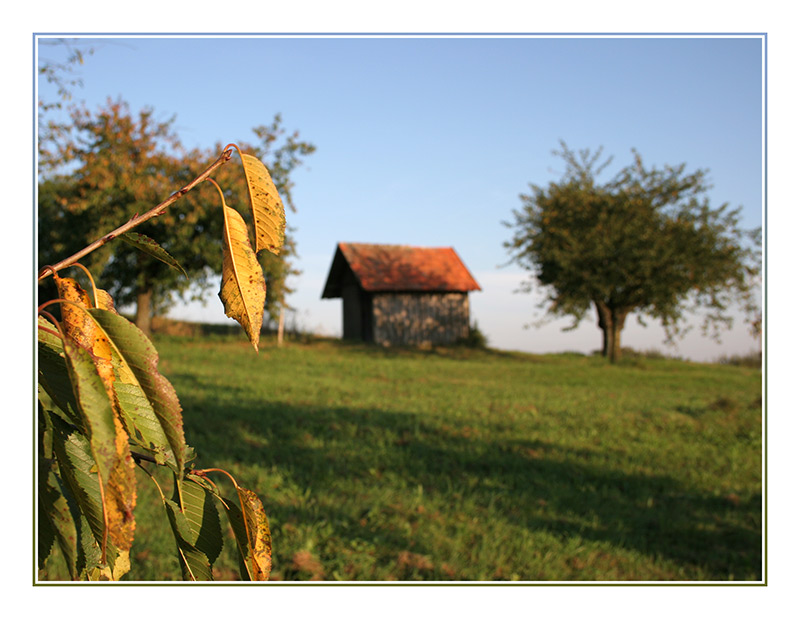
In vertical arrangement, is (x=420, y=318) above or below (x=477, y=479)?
above

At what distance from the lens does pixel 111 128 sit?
15539 mm

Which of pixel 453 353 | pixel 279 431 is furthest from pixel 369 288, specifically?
pixel 279 431

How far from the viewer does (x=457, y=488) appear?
4.88 meters

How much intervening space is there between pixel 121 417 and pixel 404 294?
1995 cm

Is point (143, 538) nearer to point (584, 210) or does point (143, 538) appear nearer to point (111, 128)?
point (111, 128)

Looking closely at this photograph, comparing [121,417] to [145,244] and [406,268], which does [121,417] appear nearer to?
[145,244]

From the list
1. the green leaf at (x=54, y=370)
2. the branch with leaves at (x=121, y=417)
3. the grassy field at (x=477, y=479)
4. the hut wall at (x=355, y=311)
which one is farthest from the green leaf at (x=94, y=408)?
the hut wall at (x=355, y=311)

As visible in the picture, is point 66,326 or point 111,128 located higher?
point 111,128

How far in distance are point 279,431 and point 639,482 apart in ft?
11.2

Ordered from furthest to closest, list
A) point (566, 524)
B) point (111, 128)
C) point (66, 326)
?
point (111, 128), point (566, 524), point (66, 326)

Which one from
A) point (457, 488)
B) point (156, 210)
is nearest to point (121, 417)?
point (156, 210)

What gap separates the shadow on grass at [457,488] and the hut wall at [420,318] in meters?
13.1

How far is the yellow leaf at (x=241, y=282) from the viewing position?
0.58 m

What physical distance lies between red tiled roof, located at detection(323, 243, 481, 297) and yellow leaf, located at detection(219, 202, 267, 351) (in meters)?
18.8
